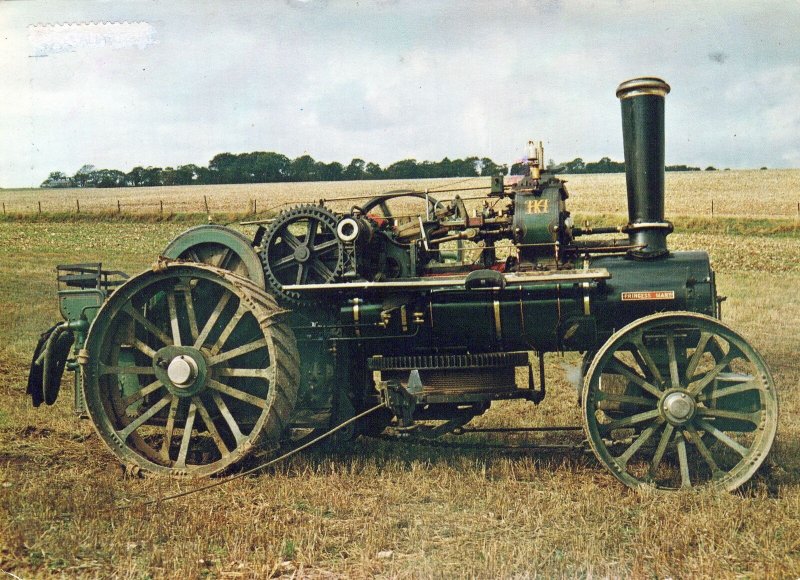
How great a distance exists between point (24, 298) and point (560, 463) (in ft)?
30.3

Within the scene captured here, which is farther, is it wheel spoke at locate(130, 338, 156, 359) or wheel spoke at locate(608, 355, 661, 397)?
wheel spoke at locate(130, 338, 156, 359)

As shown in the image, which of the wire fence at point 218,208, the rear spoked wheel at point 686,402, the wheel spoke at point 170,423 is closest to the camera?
the rear spoked wheel at point 686,402

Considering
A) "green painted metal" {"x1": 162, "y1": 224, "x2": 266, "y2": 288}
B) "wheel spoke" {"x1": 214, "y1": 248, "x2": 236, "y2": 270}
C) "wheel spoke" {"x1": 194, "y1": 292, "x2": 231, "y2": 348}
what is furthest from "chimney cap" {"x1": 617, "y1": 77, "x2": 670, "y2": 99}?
"wheel spoke" {"x1": 194, "y1": 292, "x2": 231, "y2": 348}

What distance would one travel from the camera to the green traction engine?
19.9 ft

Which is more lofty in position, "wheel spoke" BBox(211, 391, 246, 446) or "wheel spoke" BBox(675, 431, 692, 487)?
"wheel spoke" BBox(211, 391, 246, 446)

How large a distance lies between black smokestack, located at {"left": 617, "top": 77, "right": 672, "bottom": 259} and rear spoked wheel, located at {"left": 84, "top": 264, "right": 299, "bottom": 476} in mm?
3069

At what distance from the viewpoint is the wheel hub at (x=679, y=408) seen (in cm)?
586

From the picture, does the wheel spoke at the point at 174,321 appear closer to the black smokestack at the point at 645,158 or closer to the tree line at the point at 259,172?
the black smokestack at the point at 645,158

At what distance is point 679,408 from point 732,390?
43 centimetres

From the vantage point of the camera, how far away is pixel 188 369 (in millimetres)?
6305

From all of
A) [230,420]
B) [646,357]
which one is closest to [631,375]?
[646,357]

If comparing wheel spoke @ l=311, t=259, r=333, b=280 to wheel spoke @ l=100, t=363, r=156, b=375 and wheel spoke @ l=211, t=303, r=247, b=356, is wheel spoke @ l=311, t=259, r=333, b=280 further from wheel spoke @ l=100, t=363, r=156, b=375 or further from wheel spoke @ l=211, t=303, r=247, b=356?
wheel spoke @ l=100, t=363, r=156, b=375

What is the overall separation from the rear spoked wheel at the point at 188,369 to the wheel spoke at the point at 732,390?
3.26 meters

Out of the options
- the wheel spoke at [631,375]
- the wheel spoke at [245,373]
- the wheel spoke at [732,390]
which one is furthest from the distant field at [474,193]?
the wheel spoke at [732,390]
